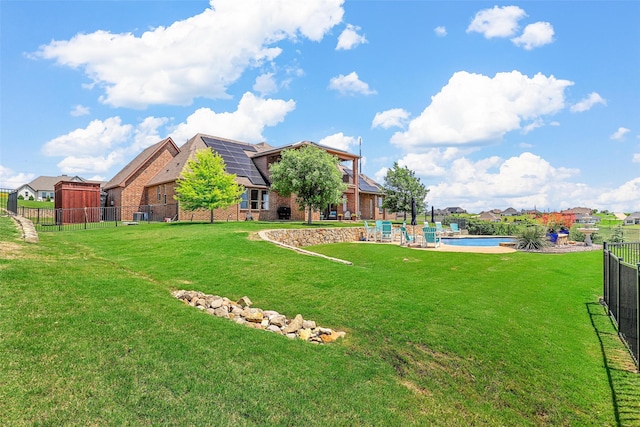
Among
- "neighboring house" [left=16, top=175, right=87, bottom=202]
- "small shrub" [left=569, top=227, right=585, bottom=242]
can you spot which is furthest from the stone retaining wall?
"neighboring house" [left=16, top=175, right=87, bottom=202]

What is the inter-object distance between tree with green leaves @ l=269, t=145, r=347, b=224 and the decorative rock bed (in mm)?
17794

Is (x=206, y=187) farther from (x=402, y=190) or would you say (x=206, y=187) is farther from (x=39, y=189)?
(x=39, y=189)

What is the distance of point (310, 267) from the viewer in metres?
10.7

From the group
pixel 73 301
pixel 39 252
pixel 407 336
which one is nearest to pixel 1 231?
pixel 39 252

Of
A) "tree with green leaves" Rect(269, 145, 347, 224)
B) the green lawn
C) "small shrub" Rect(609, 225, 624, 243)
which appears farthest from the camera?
"tree with green leaves" Rect(269, 145, 347, 224)

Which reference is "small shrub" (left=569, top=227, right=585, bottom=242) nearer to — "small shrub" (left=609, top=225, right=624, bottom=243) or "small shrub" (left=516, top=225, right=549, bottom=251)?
"small shrub" (left=609, top=225, right=624, bottom=243)

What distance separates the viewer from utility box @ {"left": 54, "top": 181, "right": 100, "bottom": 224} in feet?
79.4

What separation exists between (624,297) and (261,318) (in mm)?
7558

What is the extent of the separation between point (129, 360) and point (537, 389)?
18.8 feet

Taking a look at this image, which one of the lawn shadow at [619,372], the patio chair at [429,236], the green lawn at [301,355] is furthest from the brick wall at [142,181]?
the lawn shadow at [619,372]

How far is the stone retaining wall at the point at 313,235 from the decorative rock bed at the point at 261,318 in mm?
9453

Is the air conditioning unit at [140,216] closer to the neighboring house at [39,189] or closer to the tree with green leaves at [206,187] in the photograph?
the tree with green leaves at [206,187]

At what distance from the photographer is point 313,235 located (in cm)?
2091

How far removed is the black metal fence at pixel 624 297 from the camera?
6.53 meters
